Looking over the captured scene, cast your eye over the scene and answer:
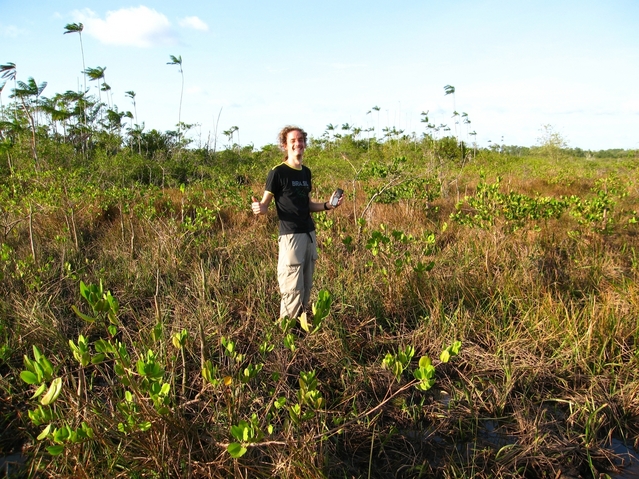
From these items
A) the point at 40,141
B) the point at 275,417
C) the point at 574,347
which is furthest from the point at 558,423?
the point at 40,141

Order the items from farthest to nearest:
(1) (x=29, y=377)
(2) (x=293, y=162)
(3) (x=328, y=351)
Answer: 1. (2) (x=293, y=162)
2. (3) (x=328, y=351)
3. (1) (x=29, y=377)

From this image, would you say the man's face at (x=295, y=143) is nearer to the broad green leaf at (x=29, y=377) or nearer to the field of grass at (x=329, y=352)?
the field of grass at (x=329, y=352)

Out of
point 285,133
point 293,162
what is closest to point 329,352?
point 293,162

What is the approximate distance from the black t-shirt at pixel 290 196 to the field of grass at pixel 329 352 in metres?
0.57

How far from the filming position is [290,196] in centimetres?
292

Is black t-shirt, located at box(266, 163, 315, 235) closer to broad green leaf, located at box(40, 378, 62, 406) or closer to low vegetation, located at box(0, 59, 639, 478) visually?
low vegetation, located at box(0, 59, 639, 478)

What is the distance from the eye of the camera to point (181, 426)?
6.44 feet

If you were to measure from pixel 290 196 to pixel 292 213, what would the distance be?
0.39ft

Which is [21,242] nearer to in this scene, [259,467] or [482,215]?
[259,467]

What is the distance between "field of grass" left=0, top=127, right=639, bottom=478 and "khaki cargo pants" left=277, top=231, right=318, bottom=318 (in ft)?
0.59

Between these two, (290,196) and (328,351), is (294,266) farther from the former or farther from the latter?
(328,351)

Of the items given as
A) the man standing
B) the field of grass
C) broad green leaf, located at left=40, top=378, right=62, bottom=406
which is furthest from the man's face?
broad green leaf, located at left=40, top=378, right=62, bottom=406

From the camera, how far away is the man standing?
9.58 feet

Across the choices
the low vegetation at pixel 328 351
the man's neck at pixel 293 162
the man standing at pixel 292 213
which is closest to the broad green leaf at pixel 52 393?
the low vegetation at pixel 328 351
